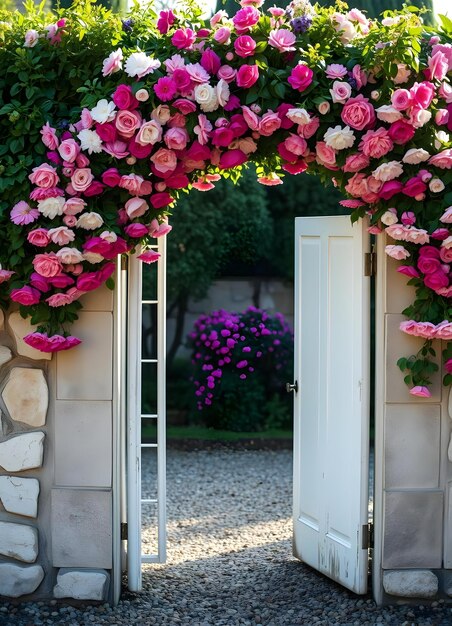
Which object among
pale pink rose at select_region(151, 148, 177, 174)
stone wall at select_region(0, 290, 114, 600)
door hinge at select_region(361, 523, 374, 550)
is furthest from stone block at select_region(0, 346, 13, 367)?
door hinge at select_region(361, 523, 374, 550)

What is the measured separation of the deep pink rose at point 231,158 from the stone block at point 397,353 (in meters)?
0.96

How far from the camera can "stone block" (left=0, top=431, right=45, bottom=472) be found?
4371mm

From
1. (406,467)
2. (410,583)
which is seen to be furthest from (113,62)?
(410,583)

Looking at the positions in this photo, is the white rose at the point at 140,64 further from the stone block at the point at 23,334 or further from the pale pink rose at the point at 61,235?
the stone block at the point at 23,334

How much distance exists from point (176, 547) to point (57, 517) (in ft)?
A: 5.06

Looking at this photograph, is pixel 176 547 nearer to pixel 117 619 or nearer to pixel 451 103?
pixel 117 619

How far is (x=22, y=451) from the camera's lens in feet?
14.3

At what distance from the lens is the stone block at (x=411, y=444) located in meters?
4.34

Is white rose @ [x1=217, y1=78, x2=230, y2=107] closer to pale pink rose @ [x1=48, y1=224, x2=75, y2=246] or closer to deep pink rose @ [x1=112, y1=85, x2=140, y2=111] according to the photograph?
deep pink rose @ [x1=112, y1=85, x2=140, y2=111]

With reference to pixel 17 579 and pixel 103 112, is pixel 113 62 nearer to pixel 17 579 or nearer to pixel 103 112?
pixel 103 112

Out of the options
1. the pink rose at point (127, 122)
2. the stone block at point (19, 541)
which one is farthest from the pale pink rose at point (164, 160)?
the stone block at point (19, 541)

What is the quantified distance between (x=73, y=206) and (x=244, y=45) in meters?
0.99

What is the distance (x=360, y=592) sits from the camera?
4480 millimetres

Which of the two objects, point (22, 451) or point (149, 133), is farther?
point (22, 451)
